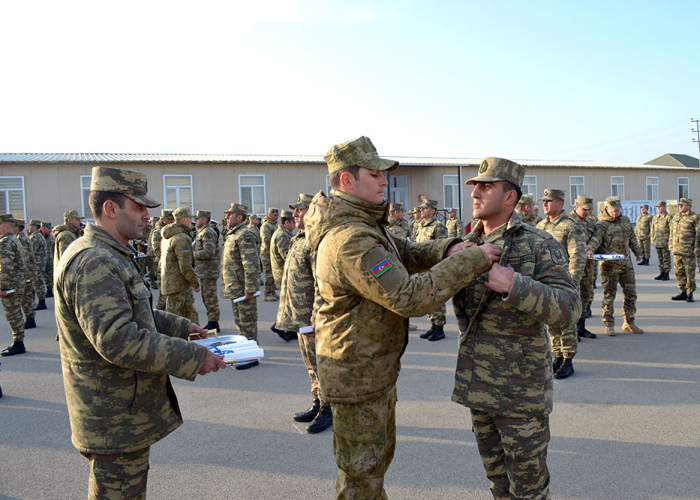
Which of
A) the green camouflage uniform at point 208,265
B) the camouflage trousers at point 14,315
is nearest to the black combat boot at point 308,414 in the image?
the green camouflage uniform at point 208,265

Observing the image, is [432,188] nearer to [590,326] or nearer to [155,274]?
[155,274]

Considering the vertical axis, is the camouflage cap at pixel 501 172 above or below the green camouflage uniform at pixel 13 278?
above

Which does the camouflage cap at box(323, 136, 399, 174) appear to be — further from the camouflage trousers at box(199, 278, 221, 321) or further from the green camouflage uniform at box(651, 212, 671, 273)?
the green camouflage uniform at box(651, 212, 671, 273)

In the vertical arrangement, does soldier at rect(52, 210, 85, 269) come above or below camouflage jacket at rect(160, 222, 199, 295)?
above

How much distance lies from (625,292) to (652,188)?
999 inches

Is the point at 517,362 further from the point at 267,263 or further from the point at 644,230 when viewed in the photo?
the point at 644,230

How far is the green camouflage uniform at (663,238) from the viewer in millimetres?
13961

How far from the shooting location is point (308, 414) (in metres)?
4.78

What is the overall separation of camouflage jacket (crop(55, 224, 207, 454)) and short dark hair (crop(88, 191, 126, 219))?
0.12 metres

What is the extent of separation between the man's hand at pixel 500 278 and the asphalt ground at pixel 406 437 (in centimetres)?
182

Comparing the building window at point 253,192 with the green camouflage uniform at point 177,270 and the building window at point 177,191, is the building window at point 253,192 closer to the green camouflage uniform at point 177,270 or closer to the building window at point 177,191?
the building window at point 177,191

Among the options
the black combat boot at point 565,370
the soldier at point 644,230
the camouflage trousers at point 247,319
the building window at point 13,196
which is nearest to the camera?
the black combat boot at point 565,370

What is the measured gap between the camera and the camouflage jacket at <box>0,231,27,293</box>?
8062 mm

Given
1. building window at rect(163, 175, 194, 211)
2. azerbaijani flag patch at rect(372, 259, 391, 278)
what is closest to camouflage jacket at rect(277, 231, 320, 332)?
azerbaijani flag patch at rect(372, 259, 391, 278)
